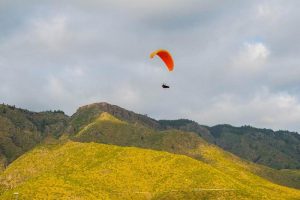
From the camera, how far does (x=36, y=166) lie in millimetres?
198625

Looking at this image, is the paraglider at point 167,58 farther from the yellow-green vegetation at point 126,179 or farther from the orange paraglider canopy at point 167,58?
the yellow-green vegetation at point 126,179

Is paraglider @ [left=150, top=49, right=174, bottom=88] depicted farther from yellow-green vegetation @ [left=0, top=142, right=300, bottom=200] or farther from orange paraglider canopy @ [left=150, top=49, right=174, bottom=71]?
yellow-green vegetation @ [left=0, top=142, right=300, bottom=200]

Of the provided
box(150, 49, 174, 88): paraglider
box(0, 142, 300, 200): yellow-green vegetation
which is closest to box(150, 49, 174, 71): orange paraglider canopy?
box(150, 49, 174, 88): paraglider

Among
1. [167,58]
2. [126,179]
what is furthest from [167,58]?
[126,179]

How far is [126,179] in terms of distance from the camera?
166m

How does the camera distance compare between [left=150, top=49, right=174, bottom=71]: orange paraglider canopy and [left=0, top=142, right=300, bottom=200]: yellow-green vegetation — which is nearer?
[left=150, top=49, right=174, bottom=71]: orange paraglider canopy

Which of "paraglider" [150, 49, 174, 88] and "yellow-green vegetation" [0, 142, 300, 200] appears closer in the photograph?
"paraglider" [150, 49, 174, 88]

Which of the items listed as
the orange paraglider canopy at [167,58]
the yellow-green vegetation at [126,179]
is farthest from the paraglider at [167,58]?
the yellow-green vegetation at [126,179]

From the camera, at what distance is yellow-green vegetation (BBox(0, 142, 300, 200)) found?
137375 mm

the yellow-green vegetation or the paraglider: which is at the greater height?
the paraglider

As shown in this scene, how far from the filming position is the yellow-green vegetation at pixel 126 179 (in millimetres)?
137375

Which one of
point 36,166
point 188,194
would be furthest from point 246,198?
point 36,166

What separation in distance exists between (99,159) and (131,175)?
2219cm

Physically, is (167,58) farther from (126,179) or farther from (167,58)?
(126,179)
